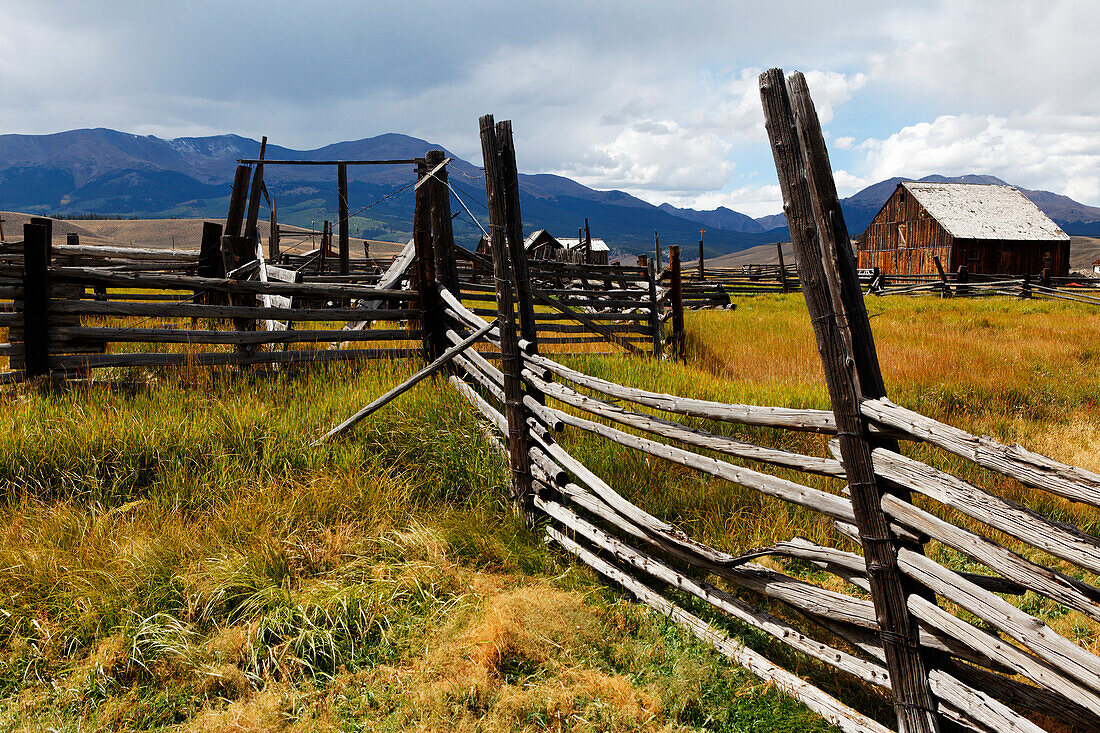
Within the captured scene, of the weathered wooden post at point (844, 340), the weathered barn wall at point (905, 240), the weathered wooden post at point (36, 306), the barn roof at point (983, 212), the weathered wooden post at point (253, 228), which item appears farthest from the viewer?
the weathered barn wall at point (905, 240)

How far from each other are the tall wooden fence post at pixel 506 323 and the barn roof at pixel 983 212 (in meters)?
34.8

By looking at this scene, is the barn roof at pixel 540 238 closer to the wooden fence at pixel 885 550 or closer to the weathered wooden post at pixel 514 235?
the weathered wooden post at pixel 514 235

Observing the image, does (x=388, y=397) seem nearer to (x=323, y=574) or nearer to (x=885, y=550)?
(x=323, y=574)

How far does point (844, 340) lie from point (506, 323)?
2.39 metres

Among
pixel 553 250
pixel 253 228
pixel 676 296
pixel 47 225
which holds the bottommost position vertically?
pixel 676 296

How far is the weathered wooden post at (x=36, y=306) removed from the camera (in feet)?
16.6

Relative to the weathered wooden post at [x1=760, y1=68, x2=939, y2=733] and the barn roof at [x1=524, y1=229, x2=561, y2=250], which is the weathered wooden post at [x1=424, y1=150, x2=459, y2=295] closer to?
the weathered wooden post at [x1=760, y1=68, x2=939, y2=733]

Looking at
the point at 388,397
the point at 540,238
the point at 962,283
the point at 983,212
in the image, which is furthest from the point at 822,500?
the point at 540,238

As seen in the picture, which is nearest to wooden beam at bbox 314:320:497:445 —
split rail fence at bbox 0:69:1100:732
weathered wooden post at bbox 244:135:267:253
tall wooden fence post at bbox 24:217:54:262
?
split rail fence at bbox 0:69:1100:732

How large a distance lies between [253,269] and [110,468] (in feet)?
19.0

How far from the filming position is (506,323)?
4172 mm

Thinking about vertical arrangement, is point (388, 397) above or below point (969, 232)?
below

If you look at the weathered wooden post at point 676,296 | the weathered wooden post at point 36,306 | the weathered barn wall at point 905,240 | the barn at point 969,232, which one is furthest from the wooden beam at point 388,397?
the barn at point 969,232

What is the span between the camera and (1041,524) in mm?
1854
